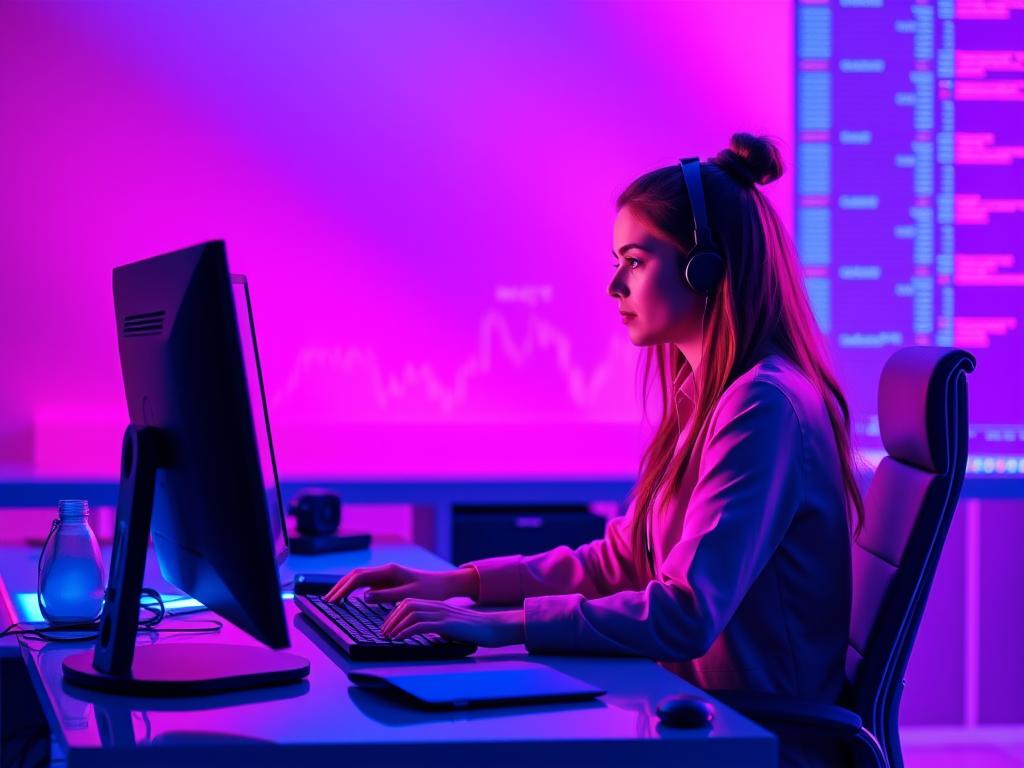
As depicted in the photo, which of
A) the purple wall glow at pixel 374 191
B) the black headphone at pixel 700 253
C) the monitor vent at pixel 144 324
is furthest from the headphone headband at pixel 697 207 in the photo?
the purple wall glow at pixel 374 191

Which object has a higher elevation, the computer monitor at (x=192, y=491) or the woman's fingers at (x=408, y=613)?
the computer monitor at (x=192, y=491)

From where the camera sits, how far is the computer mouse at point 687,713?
1.06m

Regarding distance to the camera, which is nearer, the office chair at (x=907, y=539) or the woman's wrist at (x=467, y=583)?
the office chair at (x=907, y=539)

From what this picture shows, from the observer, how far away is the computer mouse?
→ 106 cm

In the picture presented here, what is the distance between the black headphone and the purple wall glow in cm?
203

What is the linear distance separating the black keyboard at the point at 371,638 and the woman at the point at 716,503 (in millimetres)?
16

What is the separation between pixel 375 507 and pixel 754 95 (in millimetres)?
1732

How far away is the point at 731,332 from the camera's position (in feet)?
5.24

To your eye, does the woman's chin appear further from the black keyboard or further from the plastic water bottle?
the plastic water bottle

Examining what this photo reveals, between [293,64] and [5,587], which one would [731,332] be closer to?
[5,587]

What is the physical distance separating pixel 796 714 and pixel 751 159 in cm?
74

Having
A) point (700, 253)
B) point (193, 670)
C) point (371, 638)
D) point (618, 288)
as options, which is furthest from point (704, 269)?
point (193, 670)

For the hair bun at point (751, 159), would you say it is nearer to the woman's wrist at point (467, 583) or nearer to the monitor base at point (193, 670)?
the woman's wrist at point (467, 583)

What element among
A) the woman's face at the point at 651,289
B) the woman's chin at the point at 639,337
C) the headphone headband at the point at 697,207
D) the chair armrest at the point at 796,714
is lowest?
the chair armrest at the point at 796,714
